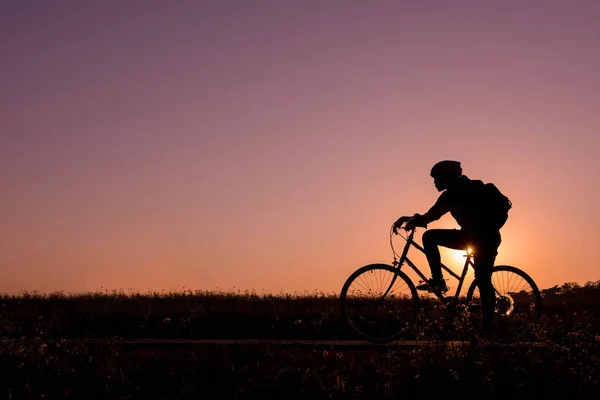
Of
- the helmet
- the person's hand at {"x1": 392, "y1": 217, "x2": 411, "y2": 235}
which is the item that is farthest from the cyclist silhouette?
the person's hand at {"x1": 392, "y1": 217, "x2": 411, "y2": 235}

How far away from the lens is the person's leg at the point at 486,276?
9.85 metres

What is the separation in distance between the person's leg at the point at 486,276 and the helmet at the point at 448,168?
3.50ft

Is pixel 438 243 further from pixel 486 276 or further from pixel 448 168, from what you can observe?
pixel 448 168

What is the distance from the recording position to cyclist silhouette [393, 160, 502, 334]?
970 centimetres

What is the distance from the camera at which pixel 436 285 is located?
33.4ft

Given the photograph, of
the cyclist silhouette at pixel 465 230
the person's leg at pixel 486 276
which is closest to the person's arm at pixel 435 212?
the cyclist silhouette at pixel 465 230

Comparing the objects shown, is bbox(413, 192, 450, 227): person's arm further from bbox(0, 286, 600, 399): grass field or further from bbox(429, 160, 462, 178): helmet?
bbox(0, 286, 600, 399): grass field

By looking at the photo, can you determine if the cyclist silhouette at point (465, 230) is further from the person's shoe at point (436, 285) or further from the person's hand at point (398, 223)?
the person's hand at point (398, 223)

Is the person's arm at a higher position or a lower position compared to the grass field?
higher

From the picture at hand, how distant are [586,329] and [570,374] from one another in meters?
2.73

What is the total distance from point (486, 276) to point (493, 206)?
1.04 m

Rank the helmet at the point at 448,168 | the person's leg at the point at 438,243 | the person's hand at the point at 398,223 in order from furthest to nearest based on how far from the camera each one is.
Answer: the person's hand at the point at 398,223 → the person's leg at the point at 438,243 → the helmet at the point at 448,168

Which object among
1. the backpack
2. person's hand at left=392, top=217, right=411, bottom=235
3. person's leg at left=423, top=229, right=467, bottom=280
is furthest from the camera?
person's hand at left=392, top=217, right=411, bottom=235

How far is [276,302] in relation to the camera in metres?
16.9
